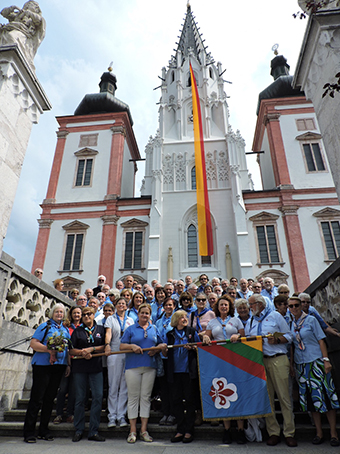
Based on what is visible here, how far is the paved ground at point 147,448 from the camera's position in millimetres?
3465

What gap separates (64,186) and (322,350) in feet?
66.1

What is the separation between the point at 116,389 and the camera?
4.66 metres

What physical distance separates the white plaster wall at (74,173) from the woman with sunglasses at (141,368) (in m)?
17.0

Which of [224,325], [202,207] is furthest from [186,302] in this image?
[202,207]

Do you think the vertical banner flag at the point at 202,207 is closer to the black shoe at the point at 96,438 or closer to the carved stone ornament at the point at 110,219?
the carved stone ornament at the point at 110,219

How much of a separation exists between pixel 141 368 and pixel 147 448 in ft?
3.18

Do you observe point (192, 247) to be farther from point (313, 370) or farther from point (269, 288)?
point (313, 370)

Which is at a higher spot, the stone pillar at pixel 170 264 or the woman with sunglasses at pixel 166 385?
the stone pillar at pixel 170 264

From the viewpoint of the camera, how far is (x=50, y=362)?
437cm

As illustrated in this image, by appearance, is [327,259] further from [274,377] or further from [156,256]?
[274,377]

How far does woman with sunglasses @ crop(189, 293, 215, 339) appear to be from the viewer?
17.0ft

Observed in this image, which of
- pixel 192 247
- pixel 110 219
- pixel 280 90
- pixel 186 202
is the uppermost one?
pixel 280 90

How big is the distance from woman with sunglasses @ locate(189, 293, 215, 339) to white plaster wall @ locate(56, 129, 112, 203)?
16608 mm

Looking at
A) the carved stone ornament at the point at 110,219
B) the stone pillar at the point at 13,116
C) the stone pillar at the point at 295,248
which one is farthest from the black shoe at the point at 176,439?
the carved stone ornament at the point at 110,219
